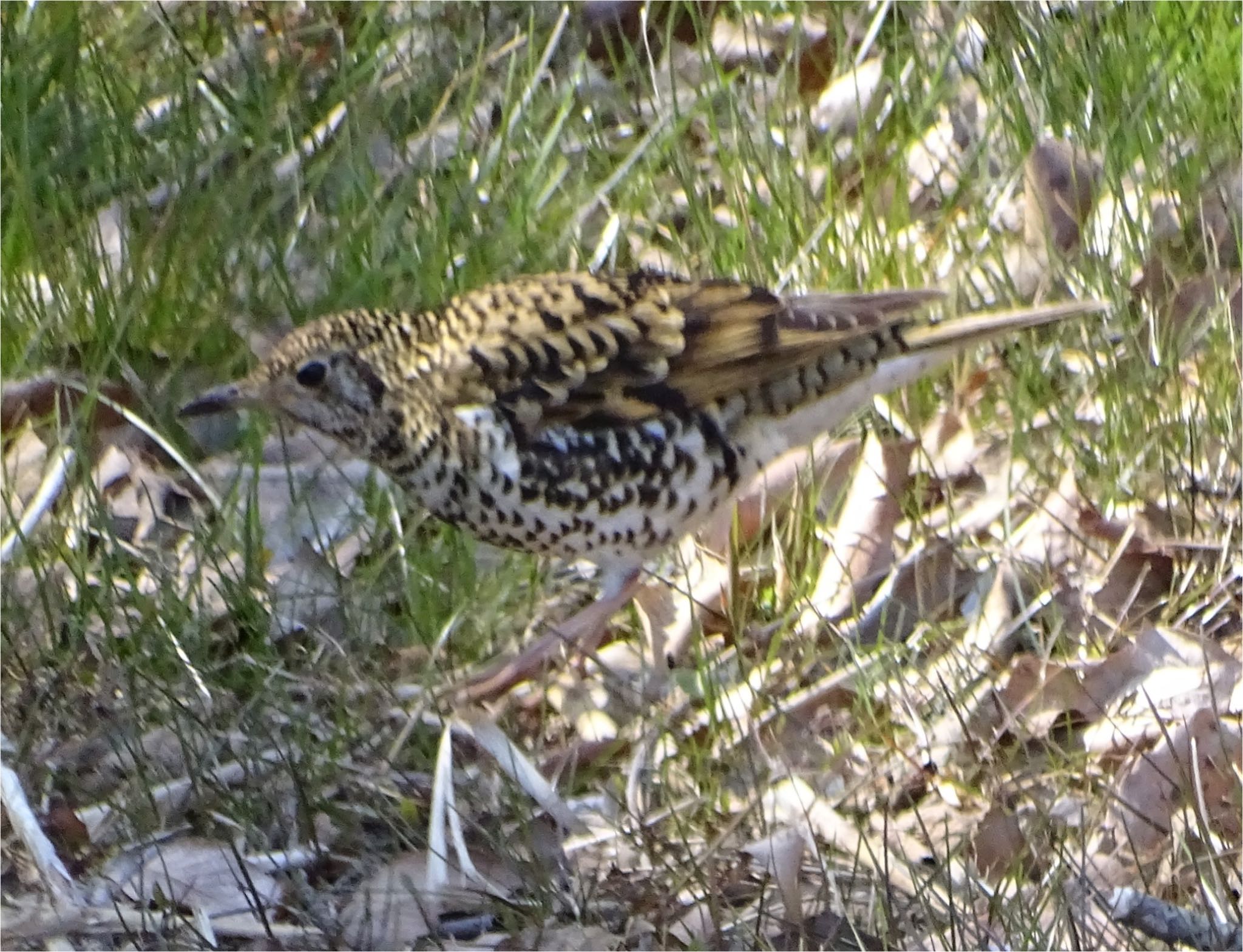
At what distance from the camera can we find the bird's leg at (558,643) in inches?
171

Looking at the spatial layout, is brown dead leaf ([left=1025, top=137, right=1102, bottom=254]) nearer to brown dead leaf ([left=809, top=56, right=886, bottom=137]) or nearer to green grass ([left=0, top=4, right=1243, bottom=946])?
green grass ([left=0, top=4, right=1243, bottom=946])

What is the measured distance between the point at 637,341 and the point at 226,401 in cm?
102

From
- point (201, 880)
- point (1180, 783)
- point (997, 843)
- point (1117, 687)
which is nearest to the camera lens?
point (1180, 783)

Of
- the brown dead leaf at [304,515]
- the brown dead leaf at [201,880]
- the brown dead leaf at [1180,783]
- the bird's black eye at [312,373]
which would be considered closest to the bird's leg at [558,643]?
the brown dead leaf at [304,515]

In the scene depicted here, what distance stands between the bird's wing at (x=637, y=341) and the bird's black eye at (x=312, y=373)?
0.30 meters

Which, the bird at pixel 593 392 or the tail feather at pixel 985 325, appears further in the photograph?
the tail feather at pixel 985 325

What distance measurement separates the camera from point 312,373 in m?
4.28

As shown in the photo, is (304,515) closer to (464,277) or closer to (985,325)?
(464,277)

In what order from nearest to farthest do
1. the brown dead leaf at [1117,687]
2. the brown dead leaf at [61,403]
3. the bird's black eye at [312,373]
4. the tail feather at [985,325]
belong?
the brown dead leaf at [1117,687]
the bird's black eye at [312,373]
the tail feather at [985,325]
the brown dead leaf at [61,403]

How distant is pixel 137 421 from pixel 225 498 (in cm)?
46

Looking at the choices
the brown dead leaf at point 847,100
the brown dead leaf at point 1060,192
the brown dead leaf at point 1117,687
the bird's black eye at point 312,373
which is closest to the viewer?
the brown dead leaf at point 1117,687

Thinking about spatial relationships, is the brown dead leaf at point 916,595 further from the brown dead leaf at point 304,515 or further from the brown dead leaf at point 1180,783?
the brown dead leaf at point 304,515

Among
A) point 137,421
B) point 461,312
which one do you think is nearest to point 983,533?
point 461,312

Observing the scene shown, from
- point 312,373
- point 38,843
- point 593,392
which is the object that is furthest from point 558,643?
point 38,843
